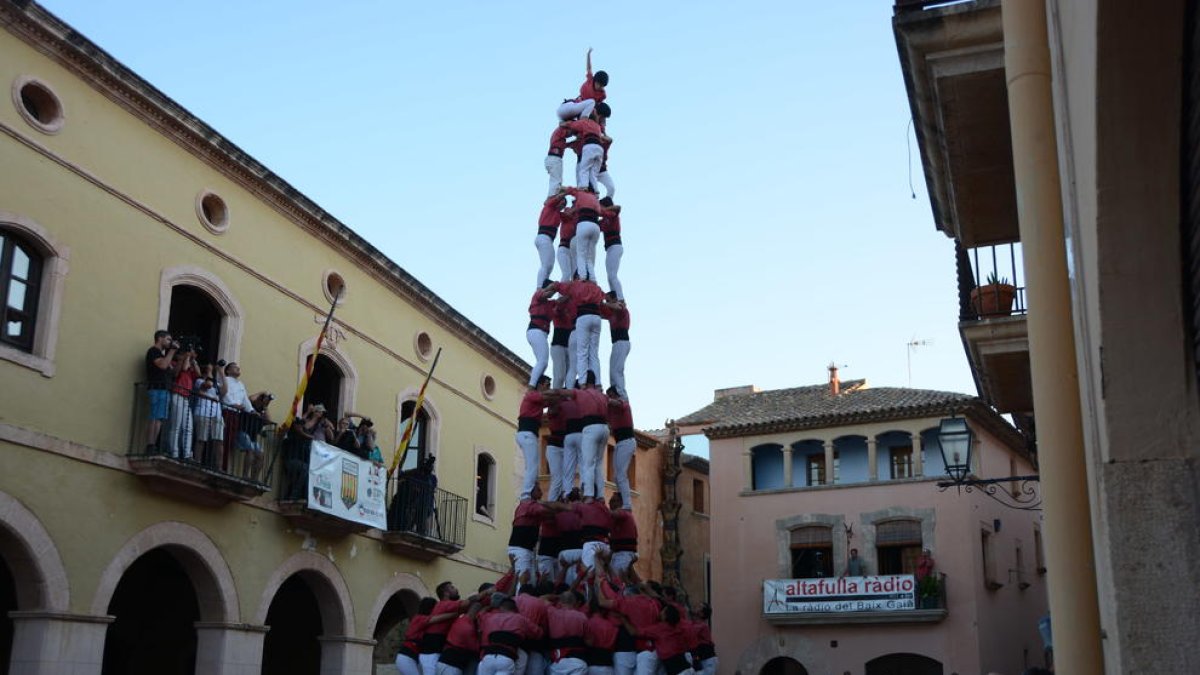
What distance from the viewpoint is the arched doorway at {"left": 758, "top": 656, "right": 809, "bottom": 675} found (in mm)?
37344

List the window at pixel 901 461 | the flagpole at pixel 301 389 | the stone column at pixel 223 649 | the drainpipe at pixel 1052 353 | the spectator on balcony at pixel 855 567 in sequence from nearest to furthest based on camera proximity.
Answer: the drainpipe at pixel 1052 353 → the stone column at pixel 223 649 → the flagpole at pixel 301 389 → the spectator on balcony at pixel 855 567 → the window at pixel 901 461

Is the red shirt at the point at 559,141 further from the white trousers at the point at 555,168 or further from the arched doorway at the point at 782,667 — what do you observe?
the arched doorway at the point at 782,667

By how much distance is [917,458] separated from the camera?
3722cm

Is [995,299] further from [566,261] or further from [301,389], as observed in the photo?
[301,389]

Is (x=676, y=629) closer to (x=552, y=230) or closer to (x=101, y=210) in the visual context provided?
(x=552, y=230)

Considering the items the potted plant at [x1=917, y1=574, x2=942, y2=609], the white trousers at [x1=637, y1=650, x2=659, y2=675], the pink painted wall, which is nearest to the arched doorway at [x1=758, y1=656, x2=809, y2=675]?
the pink painted wall

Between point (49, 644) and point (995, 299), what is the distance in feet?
40.7

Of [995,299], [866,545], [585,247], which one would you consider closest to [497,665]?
[585,247]

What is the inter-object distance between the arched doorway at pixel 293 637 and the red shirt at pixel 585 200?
453 inches

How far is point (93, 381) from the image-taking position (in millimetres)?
17609

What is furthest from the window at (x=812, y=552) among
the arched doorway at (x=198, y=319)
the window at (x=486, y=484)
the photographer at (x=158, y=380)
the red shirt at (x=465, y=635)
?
the red shirt at (x=465, y=635)

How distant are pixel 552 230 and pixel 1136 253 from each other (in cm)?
1316

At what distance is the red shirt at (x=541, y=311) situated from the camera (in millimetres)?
17047

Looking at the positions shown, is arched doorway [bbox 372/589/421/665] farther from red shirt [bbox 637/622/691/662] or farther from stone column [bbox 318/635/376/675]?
Answer: red shirt [bbox 637/622/691/662]
